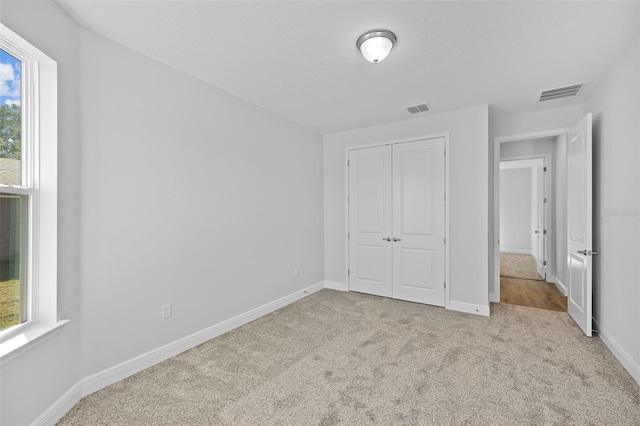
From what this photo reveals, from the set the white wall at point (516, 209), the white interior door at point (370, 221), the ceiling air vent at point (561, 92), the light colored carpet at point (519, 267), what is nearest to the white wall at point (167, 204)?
the white interior door at point (370, 221)

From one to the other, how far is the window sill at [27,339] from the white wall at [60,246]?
4 cm

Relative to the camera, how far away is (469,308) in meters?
3.70

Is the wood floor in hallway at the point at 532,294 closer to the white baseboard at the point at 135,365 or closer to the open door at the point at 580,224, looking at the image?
the open door at the point at 580,224

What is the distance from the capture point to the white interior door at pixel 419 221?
155 inches

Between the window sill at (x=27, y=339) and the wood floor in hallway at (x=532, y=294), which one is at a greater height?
the window sill at (x=27, y=339)

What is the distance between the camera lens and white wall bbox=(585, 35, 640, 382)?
2.29m

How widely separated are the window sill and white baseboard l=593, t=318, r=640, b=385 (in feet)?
13.1

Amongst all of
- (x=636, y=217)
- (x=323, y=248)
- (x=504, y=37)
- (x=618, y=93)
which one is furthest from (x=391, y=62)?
(x=323, y=248)

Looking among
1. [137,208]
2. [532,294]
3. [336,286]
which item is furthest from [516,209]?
[137,208]

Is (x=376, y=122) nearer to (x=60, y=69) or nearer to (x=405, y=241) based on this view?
(x=405, y=241)

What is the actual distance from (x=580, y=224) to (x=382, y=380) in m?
2.72

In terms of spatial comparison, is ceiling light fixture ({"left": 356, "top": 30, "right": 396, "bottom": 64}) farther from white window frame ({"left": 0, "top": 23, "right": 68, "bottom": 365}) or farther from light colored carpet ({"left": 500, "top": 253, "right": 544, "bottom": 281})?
light colored carpet ({"left": 500, "top": 253, "right": 544, "bottom": 281})

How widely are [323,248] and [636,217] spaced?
11.9 ft

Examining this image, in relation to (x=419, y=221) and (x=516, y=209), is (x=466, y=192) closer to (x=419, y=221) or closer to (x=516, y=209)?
(x=419, y=221)
